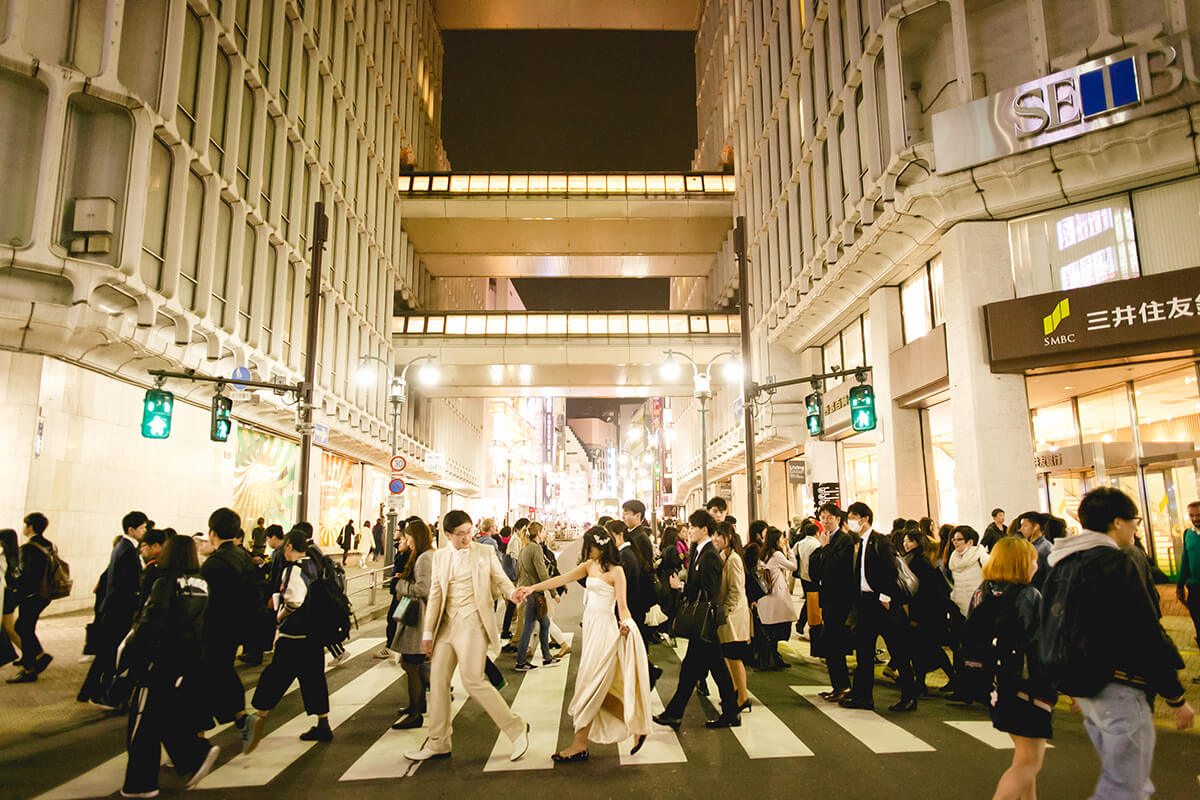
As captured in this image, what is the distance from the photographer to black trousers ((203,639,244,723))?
5621 mm

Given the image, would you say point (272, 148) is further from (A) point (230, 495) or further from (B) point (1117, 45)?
(B) point (1117, 45)

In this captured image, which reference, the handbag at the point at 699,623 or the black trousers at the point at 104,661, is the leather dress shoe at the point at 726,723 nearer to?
the handbag at the point at 699,623

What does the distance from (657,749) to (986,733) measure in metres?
3.02

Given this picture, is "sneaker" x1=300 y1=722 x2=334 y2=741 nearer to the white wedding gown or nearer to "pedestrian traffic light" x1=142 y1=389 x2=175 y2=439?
the white wedding gown

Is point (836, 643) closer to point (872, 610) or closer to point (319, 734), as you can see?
point (872, 610)

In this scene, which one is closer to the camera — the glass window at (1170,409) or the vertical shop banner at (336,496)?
the glass window at (1170,409)

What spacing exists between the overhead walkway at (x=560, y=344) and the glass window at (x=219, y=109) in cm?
1575

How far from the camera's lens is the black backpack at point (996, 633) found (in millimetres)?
4438

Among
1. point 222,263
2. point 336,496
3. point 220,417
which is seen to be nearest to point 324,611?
point 220,417

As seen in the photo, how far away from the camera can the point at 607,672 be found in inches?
234

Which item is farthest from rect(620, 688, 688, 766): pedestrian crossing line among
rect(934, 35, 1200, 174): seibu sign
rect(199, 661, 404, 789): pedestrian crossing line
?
rect(934, 35, 1200, 174): seibu sign

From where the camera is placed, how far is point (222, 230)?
19969 mm

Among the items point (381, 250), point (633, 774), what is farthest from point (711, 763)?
point (381, 250)

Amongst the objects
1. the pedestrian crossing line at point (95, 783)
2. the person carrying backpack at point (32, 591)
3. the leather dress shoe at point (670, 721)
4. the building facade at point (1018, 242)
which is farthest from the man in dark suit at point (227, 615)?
the building facade at point (1018, 242)
